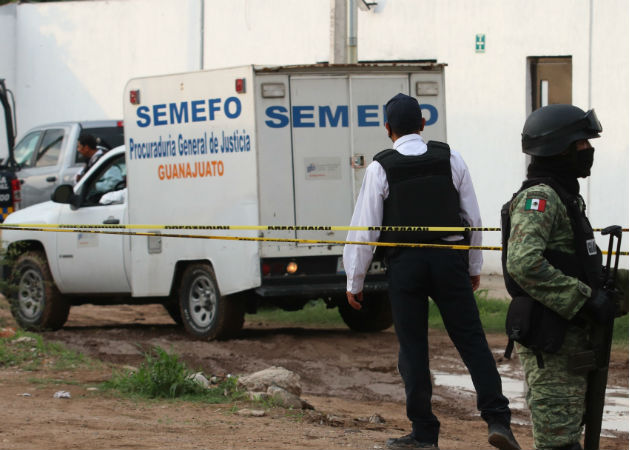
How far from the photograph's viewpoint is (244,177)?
10.6m

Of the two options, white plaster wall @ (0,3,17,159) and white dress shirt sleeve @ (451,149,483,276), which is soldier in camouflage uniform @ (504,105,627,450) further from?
white plaster wall @ (0,3,17,159)

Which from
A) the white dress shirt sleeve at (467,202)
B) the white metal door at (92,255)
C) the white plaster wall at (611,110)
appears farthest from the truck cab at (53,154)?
the white dress shirt sleeve at (467,202)

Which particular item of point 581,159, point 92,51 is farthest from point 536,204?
point 92,51

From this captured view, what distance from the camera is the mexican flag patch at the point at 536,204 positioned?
4242 mm

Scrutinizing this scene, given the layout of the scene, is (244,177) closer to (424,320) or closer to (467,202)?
Answer: (467,202)

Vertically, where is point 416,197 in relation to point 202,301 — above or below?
above

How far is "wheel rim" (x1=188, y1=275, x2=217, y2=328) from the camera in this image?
36.4 feet

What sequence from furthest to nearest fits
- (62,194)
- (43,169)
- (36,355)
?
(43,169)
(62,194)
(36,355)

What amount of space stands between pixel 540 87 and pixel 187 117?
21.8 feet

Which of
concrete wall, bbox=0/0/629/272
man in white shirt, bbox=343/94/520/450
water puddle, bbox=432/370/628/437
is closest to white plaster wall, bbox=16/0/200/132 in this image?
concrete wall, bbox=0/0/629/272

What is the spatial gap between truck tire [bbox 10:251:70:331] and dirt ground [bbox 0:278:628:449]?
0.23 metres

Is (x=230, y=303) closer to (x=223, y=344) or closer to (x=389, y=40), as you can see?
(x=223, y=344)

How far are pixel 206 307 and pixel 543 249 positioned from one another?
23.8ft

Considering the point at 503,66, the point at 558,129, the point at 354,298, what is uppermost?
the point at 503,66
